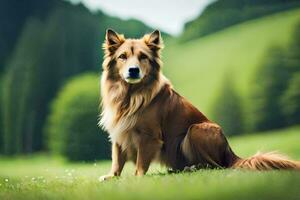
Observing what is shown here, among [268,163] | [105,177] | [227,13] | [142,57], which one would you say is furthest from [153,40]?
[227,13]

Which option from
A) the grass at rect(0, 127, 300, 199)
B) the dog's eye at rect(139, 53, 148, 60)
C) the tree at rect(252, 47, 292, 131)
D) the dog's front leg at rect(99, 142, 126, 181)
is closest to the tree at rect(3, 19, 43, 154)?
the grass at rect(0, 127, 300, 199)

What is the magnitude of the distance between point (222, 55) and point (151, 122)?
2861mm

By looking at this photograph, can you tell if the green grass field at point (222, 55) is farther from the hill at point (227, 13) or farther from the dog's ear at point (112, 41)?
the dog's ear at point (112, 41)

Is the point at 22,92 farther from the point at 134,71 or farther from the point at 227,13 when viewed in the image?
the point at 227,13

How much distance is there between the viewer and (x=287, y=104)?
830 cm

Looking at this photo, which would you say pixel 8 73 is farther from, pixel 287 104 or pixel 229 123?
pixel 287 104

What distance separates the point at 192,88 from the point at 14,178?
9.98 ft

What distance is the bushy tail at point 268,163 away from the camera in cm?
617

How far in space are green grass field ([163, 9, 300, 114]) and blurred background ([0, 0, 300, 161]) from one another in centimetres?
1

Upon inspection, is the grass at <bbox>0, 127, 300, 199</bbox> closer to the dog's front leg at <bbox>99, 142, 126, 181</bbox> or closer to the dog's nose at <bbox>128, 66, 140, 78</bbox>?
the dog's front leg at <bbox>99, 142, 126, 181</bbox>

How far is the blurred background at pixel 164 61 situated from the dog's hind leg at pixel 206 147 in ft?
5.97

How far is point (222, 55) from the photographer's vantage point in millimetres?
8836

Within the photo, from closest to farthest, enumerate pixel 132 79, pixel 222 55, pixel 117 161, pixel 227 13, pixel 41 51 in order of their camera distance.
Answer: pixel 132 79 → pixel 117 161 → pixel 227 13 → pixel 222 55 → pixel 41 51

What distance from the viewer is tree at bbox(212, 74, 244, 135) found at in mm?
8320
